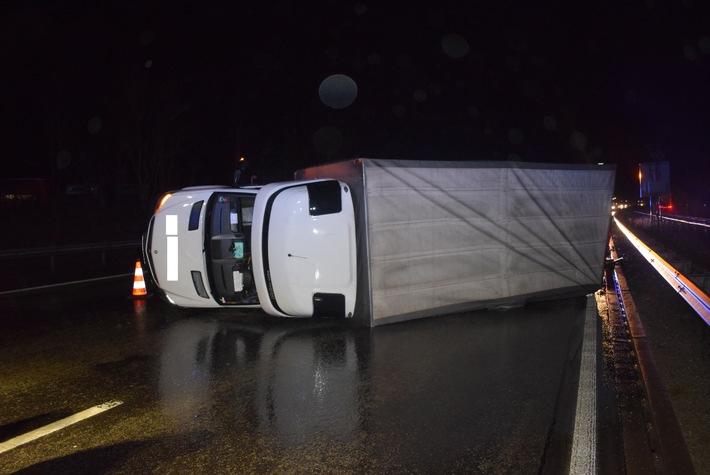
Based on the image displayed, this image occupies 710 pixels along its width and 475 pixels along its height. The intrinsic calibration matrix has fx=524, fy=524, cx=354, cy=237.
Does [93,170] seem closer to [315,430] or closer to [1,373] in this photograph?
[1,373]

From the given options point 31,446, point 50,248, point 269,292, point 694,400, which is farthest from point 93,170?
point 694,400

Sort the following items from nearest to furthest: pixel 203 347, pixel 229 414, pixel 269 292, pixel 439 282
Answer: pixel 229 414 → pixel 203 347 → pixel 269 292 → pixel 439 282

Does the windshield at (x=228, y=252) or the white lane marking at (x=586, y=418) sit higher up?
the windshield at (x=228, y=252)

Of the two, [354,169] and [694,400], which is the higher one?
[354,169]

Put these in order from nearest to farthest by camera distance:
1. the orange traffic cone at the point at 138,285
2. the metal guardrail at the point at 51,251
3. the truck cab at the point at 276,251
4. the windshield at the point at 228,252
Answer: the truck cab at the point at 276,251 → the windshield at the point at 228,252 → the orange traffic cone at the point at 138,285 → the metal guardrail at the point at 51,251

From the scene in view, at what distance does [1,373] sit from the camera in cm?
538

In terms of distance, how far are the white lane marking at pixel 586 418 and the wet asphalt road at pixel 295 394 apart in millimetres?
69

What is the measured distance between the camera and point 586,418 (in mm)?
3975

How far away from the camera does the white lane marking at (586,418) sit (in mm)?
3326

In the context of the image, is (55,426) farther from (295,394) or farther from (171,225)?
(171,225)

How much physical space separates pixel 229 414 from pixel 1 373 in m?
2.87

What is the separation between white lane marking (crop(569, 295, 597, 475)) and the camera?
333 cm

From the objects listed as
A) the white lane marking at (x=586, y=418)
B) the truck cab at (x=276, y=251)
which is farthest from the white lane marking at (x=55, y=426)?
the white lane marking at (x=586, y=418)

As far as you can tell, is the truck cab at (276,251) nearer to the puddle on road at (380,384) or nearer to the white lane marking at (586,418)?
the puddle on road at (380,384)
